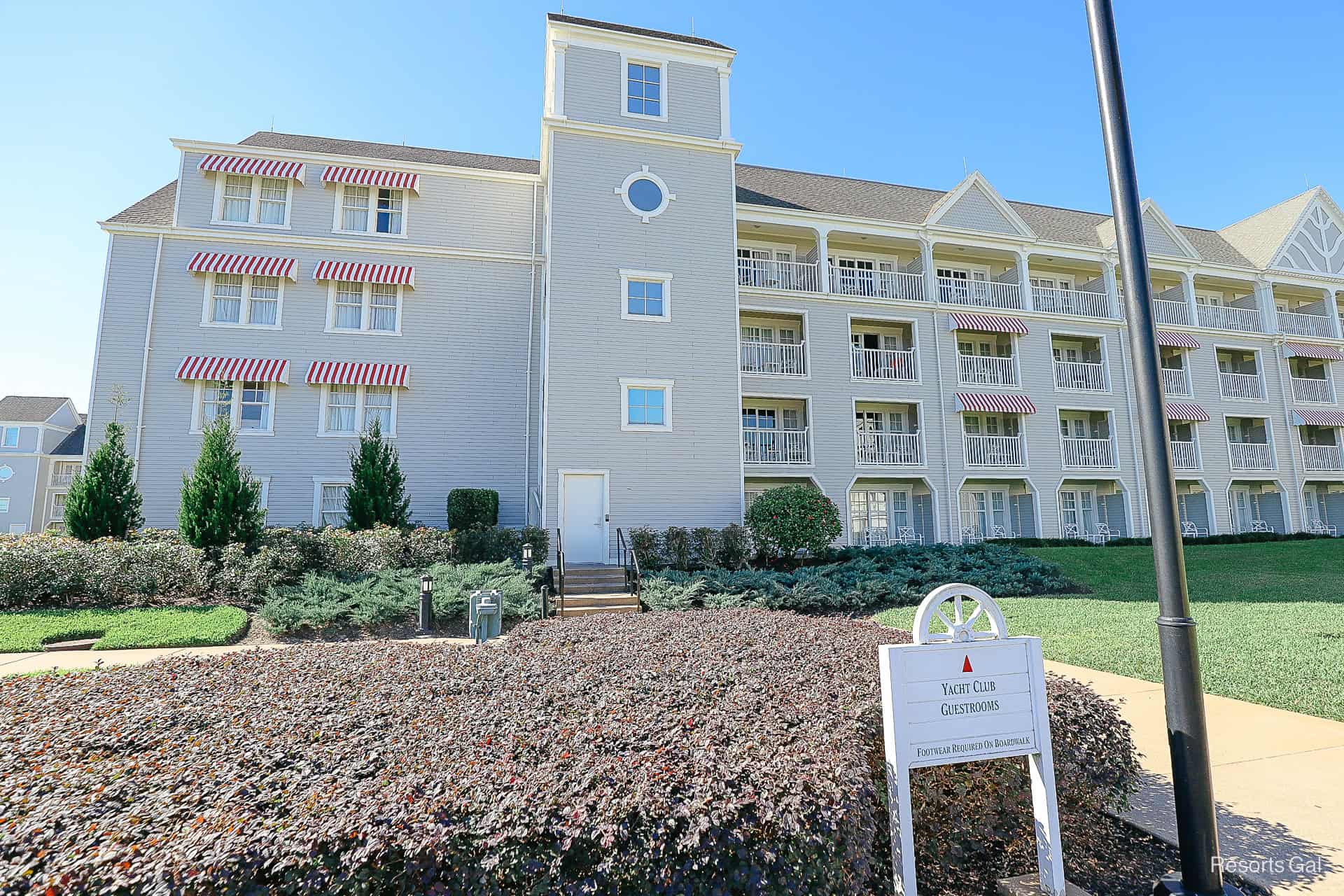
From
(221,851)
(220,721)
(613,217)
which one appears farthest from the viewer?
(613,217)

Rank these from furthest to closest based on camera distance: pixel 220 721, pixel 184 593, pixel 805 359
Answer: pixel 805 359 → pixel 184 593 → pixel 220 721

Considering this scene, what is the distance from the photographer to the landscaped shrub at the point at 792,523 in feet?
52.4

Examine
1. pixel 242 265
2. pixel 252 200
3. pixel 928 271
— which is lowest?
pixel 242 265

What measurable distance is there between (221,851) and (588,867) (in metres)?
1.20

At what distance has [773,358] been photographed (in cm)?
2009

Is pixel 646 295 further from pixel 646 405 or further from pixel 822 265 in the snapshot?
pixel 822 265

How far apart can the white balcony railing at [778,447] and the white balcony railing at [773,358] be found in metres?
1.84

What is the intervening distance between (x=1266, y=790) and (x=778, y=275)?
1829 cm

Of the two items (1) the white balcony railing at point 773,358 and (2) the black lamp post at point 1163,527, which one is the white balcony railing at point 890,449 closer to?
(1) the white balcony railing at point 773,358

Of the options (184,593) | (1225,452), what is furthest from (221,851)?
(1225,452)

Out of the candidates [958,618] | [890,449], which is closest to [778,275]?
[890,449]

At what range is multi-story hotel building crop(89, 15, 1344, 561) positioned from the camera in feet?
54.7

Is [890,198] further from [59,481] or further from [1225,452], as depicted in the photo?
[59,481]

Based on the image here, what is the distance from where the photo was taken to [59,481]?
36.8 meters
